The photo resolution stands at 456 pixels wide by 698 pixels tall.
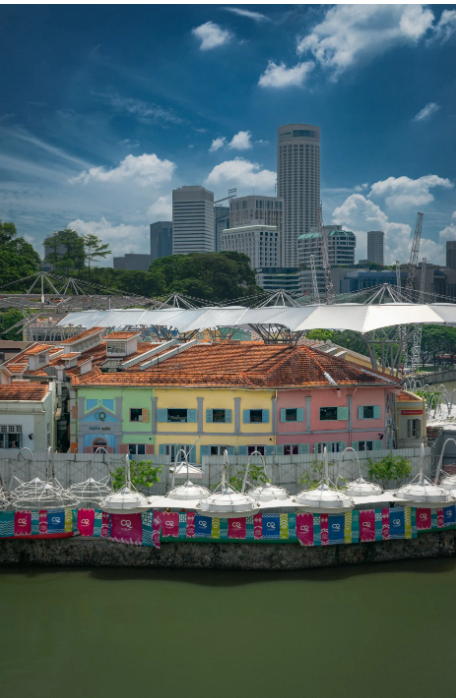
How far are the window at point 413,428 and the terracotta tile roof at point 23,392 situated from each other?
1908 centimetres

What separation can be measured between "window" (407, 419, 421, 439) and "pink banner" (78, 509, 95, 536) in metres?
18.4

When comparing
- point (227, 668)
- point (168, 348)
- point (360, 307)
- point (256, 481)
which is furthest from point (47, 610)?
point (360, 307)

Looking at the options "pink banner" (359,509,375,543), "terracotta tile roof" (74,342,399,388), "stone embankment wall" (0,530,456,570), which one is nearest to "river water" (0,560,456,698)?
"stone embankment wall" (0,530,456,570)

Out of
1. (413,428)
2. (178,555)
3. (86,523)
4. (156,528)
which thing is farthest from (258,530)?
(413,428)

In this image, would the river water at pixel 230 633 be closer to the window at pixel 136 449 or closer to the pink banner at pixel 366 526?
the pink banner at pixel 366 526

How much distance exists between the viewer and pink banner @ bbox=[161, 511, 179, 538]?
3278 cm

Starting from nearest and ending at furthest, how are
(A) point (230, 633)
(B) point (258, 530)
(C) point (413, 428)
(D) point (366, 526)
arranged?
(A) point (230, 633)
(B) point (258, 530)
(D) point (366, 526)
(C) point (413, 428)

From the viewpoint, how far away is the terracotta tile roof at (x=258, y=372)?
126 ft

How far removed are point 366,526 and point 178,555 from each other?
781 cm

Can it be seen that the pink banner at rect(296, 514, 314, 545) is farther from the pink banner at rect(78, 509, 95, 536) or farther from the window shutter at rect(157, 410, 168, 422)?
the window shutter at rect(157, 410, 168, 422)

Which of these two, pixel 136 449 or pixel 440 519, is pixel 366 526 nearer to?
pixel 440 519

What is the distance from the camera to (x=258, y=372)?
129 feet

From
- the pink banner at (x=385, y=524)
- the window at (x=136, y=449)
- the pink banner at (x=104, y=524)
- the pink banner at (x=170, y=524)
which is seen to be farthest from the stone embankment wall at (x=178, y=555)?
the window at (x=136, y=449)

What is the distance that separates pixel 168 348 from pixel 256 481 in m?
16.5
